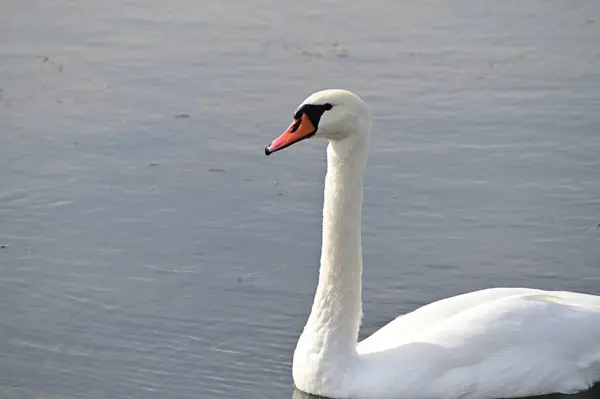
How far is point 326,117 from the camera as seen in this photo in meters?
6.44

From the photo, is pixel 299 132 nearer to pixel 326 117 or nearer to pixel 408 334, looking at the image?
pixel 326 117

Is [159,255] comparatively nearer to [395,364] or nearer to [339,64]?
[395,364]

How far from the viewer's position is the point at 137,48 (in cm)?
1206

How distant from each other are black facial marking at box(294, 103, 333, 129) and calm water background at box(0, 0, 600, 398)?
1277 millimetres

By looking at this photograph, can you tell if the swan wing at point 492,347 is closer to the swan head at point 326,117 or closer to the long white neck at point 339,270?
the long white neck at point 339,270

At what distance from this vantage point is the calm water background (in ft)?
24.2

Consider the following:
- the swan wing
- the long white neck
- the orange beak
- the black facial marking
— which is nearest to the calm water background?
the long white neck

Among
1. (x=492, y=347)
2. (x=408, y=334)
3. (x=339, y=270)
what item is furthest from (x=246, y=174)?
(x=492, y=347)

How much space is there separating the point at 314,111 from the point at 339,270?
2.53 feet

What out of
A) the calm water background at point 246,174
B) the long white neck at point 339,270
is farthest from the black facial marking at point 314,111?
the calm water background at point 246,174

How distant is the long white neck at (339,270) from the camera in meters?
6.60

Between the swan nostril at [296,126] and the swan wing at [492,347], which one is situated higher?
the swan nostril at [296,126]

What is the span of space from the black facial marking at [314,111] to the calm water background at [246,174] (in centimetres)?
128

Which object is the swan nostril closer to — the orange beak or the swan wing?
the orange beak
